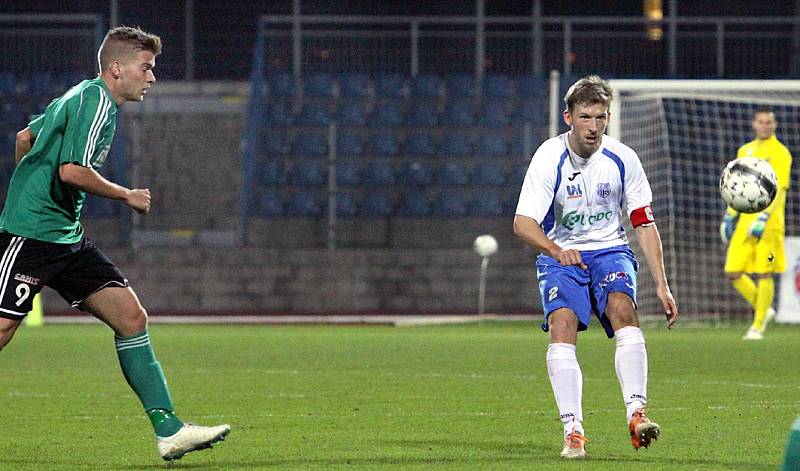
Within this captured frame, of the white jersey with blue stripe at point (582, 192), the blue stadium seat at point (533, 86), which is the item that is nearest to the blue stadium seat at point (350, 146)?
the blue stadium seat at point (533, 86)

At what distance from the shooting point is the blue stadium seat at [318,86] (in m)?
26.3

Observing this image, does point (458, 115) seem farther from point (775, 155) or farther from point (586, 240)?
point (586, 240)

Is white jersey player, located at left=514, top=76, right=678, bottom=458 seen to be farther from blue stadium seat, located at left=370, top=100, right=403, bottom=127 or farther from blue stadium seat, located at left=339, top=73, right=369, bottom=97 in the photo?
blue stadium seat, located at left=339, top=73, right=369, bottom=97

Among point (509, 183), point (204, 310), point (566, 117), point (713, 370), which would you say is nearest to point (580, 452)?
point (566, 117)

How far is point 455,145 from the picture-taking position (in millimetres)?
26078

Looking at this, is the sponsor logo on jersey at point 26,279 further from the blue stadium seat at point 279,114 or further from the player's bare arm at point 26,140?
the blue stadium seat at point 279,114

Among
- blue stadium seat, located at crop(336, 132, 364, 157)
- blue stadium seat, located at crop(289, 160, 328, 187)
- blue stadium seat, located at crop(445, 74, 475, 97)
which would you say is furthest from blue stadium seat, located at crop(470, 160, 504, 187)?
blue stadium seat, located at crop(289, 160, 328, 187)

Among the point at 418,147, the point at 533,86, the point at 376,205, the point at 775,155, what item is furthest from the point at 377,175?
the point at 775,155

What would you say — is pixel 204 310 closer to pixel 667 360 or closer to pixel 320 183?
pixel 320 183

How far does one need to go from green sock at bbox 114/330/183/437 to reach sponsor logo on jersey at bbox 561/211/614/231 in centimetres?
207

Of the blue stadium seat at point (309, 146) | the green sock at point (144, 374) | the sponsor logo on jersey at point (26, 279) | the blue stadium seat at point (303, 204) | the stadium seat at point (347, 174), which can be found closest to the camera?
the sponsor logo on jersey at point (26, 279)

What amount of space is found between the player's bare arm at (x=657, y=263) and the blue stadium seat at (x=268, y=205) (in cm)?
1775

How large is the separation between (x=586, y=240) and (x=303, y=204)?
17.8 m

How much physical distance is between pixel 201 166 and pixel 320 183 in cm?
313
